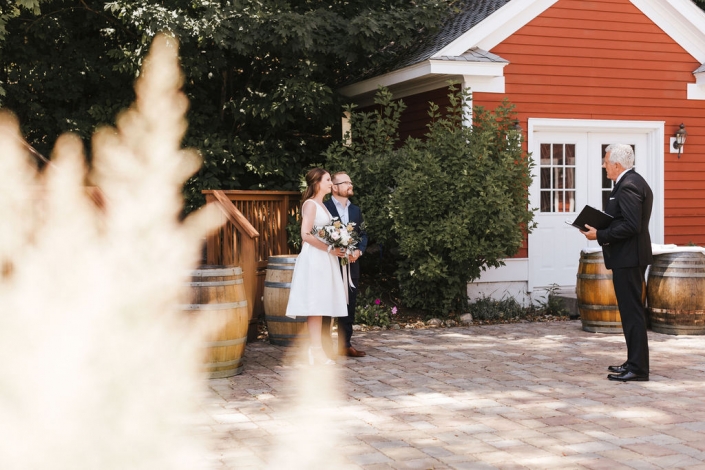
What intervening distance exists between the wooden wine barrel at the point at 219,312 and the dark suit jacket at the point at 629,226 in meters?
3.24

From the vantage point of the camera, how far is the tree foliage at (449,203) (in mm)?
10258

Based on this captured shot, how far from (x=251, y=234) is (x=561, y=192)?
5.74 meters

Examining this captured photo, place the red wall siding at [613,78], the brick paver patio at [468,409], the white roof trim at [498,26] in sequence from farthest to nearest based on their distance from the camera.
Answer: the red wall siding at [613,78], the white roof trim at [498,26], the brick paver patio at [468,409]

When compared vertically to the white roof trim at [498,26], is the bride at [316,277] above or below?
below

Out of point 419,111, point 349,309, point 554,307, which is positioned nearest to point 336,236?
point 349,309

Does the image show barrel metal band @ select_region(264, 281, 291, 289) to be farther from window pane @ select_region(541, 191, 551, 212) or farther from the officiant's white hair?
window pane @ select_region(541, 191, 551, 212)

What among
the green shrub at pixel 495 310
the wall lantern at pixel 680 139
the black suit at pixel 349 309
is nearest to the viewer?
the black suit at pixel 349 309

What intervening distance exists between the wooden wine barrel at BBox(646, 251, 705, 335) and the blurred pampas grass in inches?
367

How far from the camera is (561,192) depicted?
41.5 feet

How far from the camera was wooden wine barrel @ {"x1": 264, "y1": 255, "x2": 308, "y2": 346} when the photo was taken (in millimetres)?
8852

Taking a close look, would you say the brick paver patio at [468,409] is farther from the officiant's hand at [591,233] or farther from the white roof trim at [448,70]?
the white roof trim at [448,70]

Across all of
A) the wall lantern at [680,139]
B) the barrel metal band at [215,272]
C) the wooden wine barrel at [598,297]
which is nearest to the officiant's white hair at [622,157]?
the wooden wine barrel at [598,297]

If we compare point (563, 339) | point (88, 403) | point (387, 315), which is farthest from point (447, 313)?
point (88, 403)

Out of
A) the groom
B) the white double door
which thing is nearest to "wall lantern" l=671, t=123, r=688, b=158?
the white double door
